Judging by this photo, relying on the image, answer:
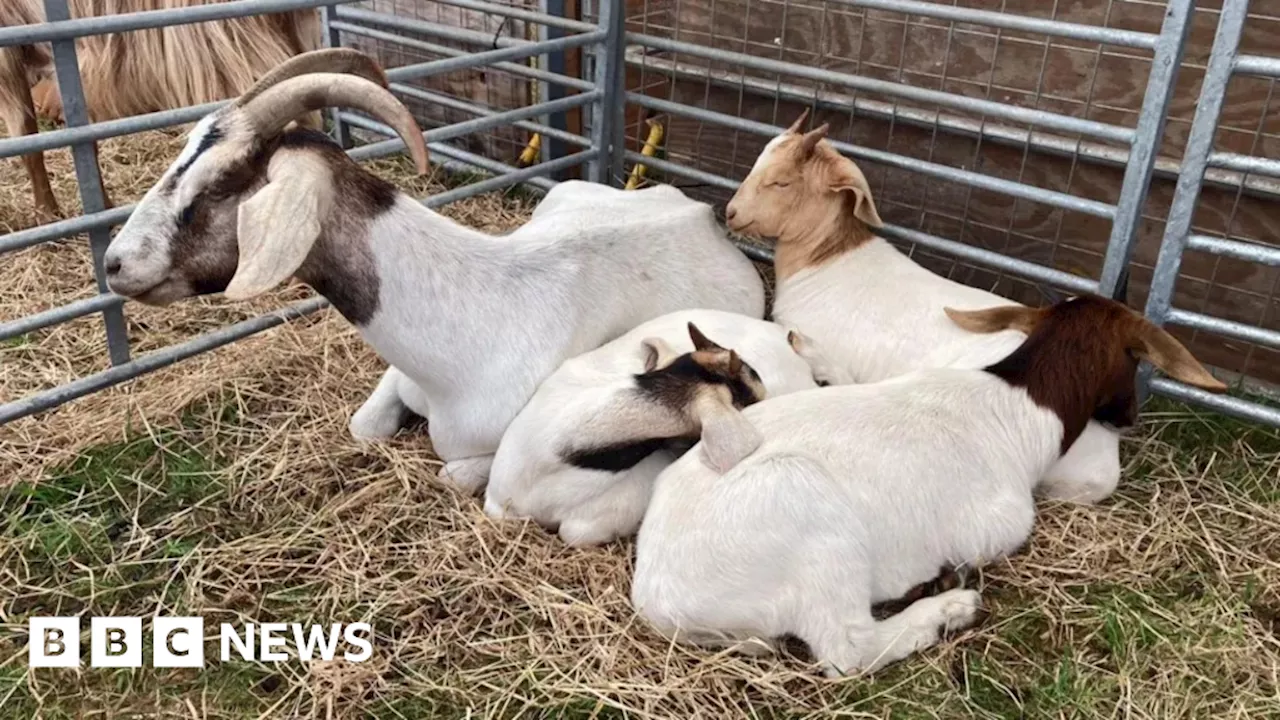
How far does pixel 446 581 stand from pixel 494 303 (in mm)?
854

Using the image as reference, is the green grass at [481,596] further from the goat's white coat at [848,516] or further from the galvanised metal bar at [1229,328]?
the galvanised metal bar at [1229,328]

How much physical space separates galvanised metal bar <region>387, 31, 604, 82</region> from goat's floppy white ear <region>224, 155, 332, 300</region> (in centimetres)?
128

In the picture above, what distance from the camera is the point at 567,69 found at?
5.46m

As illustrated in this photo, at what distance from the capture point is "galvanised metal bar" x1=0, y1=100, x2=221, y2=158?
3174 millimetres

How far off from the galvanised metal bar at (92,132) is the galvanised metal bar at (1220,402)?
3313 mm

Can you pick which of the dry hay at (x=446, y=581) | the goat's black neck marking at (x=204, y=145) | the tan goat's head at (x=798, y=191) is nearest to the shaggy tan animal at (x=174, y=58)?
the dry hay at (x=446, y=581)

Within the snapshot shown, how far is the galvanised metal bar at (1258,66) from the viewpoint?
10.5 ft

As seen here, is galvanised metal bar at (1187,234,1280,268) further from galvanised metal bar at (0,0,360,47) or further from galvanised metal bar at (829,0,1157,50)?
galvanised metal bar at (0,0,360,47)

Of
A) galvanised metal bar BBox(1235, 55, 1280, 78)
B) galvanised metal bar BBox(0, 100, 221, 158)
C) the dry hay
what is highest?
galvanised metal bar BBox(1235, 55, 1280, 78)

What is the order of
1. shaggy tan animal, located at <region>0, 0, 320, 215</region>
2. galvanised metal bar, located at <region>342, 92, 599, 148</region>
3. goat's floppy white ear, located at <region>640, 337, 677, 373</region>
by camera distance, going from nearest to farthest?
goat's floppy white ear, located at <region>640, 337, 677, 373</region> < galvanised metal bar, located at <region>342, 92, 599, 148</region> < shaggy tan animal, located at <region>0, 0, 320, 215</region>

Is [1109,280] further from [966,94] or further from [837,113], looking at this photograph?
[837,113]

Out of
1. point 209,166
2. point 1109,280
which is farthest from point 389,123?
point 1109,280

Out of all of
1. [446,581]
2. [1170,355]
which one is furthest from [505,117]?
[1170,355]

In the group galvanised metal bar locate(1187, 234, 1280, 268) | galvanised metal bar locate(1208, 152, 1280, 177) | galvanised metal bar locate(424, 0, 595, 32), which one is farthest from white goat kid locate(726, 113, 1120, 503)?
galvanised metal bar locate(424, 0, 595, 32)
